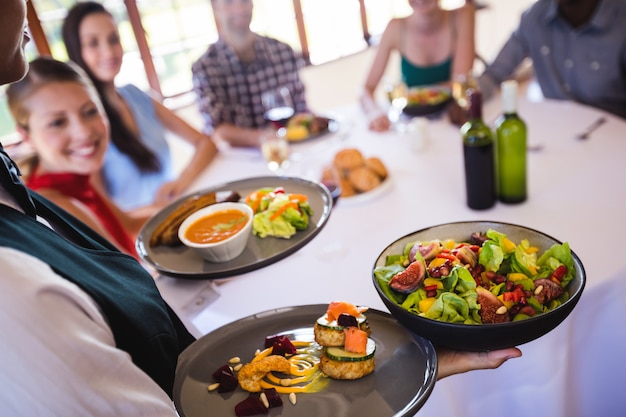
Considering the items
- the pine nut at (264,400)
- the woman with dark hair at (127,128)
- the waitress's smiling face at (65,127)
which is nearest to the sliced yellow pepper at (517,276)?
the pine nut at (264,400)

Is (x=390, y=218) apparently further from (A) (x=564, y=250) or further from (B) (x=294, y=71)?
(B) (x=294, y=71)

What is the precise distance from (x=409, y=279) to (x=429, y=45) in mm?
2520

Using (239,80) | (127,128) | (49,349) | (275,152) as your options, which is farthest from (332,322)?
(239,80)

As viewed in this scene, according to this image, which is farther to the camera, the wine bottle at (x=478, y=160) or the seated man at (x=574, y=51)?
the seated man at (x=574, y=51)

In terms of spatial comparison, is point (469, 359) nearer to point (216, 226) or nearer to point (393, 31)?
point (216, 226)

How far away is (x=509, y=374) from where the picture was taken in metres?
1.19

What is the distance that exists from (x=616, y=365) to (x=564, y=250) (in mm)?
470

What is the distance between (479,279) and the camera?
105cm

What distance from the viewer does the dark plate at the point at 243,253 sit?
3.68 feet

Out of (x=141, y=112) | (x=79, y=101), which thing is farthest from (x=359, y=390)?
(x=141, y=112)

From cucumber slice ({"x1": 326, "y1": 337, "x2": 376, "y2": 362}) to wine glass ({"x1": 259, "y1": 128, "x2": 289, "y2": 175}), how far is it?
125 centimetres

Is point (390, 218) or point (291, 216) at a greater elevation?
point (291, 216)

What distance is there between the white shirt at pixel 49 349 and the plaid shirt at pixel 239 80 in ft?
7.70

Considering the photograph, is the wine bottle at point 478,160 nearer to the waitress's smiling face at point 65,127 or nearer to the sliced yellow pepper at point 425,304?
the sliced yellow pepper at point 425,304
